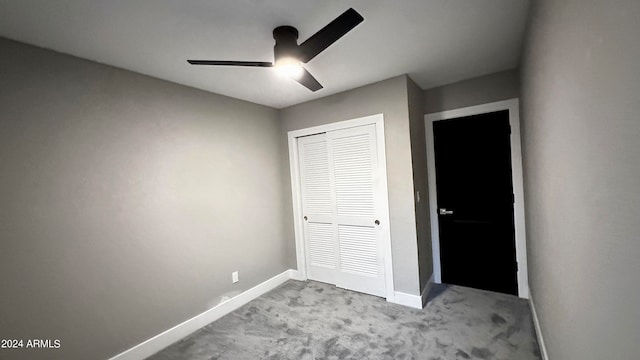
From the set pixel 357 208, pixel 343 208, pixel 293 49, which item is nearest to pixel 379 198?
pixel 357 208

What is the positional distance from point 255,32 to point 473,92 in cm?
240

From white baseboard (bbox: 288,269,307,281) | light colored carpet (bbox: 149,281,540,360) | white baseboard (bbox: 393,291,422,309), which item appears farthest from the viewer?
white baseboard (bbox: 288,269,307,281)

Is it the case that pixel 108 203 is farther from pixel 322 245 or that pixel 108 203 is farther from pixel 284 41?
pixel 322 245

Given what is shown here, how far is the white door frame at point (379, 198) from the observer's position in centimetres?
271

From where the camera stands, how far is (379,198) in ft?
9.12

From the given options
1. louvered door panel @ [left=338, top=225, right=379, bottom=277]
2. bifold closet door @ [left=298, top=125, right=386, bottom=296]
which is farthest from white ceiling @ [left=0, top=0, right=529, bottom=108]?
louvered door panel @ [left=338, top=225, right=379, bottom=277]

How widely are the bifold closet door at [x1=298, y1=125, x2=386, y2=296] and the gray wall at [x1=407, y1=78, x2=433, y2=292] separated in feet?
1.30

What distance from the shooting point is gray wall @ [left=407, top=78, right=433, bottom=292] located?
2643mm

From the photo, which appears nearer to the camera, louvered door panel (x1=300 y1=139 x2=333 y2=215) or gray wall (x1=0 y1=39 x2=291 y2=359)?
gray wall (x1=0 y1=39 x2=291 y2=359)

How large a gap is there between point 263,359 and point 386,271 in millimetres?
1466

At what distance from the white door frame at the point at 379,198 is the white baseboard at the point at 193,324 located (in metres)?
0.56

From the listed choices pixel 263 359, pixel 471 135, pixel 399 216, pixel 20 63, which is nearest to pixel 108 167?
pixel 20 63

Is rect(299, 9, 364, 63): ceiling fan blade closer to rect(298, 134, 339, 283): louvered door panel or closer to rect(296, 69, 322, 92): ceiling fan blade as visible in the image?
rect(296, 69, 322, 92): ceiling fan blade

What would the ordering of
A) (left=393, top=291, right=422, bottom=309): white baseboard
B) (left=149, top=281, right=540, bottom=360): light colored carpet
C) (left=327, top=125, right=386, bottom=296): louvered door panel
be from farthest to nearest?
(left=327, top=125, right=386, bottom=296): louvered door panel, (left=393, top=291, right=422, bottom=309): white baseboard, (left=149, top=281, right=540, bottom=360): light colored carpet
